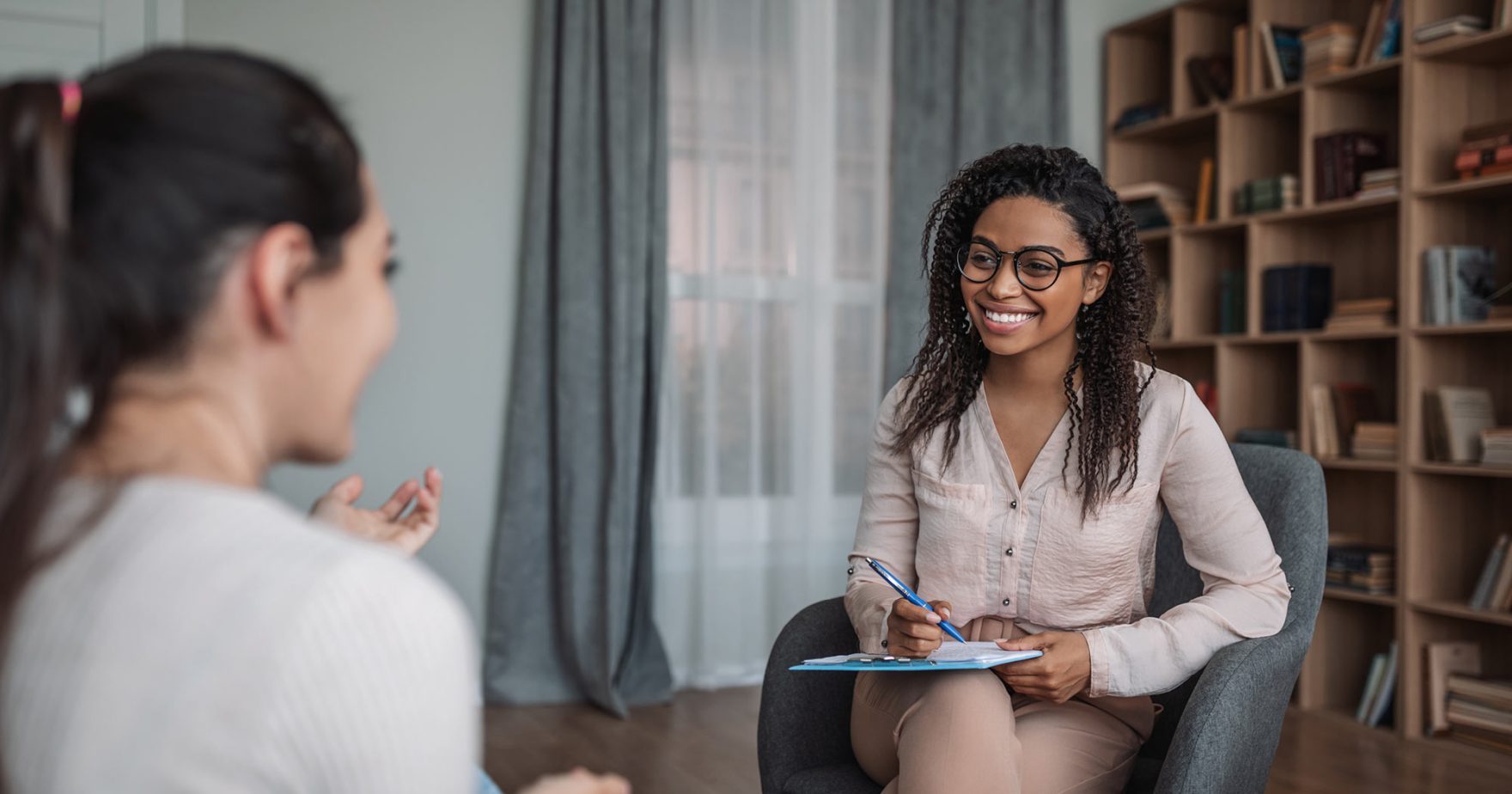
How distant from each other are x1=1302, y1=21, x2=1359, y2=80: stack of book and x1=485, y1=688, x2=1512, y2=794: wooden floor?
191 centimetres

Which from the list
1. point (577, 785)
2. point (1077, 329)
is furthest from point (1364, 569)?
point (577, 785)

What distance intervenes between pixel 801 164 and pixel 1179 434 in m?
2.52

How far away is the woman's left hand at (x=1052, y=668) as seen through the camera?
1.45m

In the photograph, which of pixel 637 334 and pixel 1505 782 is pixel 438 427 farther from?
pixel 1505 782

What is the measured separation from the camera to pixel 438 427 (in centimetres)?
362

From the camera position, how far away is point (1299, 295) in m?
3.73

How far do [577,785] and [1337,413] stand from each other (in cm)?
342

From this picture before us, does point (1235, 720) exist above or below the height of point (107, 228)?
below

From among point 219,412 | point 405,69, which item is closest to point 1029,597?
point 219,412

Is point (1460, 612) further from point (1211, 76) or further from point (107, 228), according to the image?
point (107, 228)

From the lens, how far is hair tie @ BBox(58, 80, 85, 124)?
24.2 inches

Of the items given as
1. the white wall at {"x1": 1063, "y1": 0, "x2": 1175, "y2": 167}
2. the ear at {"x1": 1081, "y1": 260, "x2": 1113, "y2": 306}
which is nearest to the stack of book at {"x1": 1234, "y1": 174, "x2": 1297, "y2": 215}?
the white wall at {"x1": 1063, "y1": 0, "x2": 1175, "y2": 167}

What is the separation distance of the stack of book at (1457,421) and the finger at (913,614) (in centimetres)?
245

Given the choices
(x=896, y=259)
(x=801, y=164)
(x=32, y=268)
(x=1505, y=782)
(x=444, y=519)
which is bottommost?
(x=1505, y=782)
